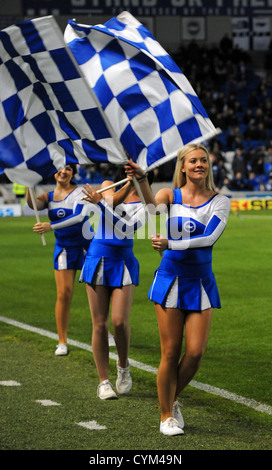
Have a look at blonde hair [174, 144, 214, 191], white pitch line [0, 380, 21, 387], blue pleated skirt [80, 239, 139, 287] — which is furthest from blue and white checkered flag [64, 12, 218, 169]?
white pitch line [0, 380, 21, 387]

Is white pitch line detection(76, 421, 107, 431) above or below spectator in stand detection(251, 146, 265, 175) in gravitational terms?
above

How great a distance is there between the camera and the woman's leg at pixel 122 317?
6094 mm

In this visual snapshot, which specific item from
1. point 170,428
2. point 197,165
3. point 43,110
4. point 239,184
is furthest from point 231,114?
point 170,428

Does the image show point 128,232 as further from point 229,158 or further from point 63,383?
point 229,158

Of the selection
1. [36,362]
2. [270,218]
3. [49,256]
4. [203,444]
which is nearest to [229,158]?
[270,218]

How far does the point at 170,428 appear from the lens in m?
4.95

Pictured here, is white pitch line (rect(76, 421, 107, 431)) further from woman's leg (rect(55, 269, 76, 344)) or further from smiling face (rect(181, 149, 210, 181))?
woman's leg (rect(55, 269, 76, 344))

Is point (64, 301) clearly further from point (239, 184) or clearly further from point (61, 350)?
point (239, 184)

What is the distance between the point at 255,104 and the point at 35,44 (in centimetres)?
3161

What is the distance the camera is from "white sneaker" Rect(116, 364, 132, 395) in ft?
20.1

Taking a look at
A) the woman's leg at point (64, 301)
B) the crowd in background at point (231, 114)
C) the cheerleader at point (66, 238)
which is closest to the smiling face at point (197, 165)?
the cheerleader at point (66, 238)

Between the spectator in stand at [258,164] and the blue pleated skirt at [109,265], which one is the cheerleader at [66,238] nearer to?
the blue pleated skirt at [109,265]

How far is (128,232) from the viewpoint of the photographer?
239 inches

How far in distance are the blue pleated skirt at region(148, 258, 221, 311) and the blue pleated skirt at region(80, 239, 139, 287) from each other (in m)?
1.00
